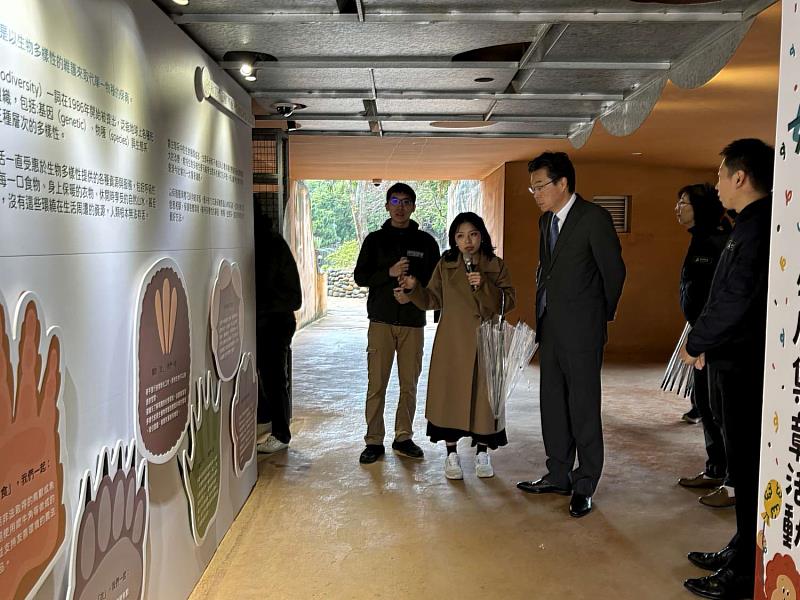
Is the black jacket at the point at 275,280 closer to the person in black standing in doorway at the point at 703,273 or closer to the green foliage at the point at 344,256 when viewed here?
the person in black standing in doorway at the point at 703,273

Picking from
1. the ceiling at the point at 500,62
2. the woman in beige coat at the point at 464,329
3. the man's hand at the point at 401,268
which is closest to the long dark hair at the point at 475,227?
the woman in beige coat at the point at 464,329

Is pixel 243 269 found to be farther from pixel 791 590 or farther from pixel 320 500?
pixel 791 590

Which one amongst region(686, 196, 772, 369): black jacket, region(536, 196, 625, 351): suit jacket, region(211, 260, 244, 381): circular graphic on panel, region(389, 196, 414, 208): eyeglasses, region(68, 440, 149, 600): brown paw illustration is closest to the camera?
region(68, 440, 149, 600): brown paw illustration

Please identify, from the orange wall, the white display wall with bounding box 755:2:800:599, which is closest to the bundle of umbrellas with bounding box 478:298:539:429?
the white display wall with bounding box 755:2:800:599

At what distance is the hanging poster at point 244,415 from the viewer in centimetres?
303

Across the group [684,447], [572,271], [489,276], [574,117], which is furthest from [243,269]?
[684,447]

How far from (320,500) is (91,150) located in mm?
2172

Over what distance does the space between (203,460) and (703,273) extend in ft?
9.01

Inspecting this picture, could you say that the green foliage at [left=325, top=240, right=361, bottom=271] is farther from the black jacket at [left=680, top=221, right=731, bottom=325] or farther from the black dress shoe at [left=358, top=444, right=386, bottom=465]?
the black jacket at [left=680, top=221, right=731, bottom=325]

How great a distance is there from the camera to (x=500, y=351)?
3.45 m

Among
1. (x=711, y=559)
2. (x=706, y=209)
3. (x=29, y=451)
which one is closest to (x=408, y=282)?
(x=706, y=209)

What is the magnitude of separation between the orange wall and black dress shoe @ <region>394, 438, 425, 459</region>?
13.1ft

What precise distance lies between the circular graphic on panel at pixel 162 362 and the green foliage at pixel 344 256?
20184 mm

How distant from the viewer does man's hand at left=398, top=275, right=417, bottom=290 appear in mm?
3600
